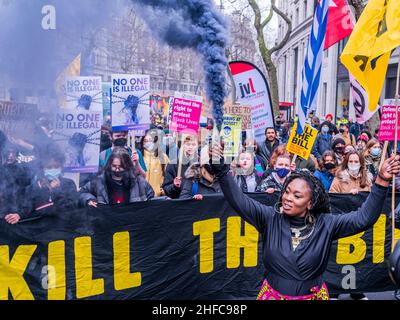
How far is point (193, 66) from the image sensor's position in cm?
464

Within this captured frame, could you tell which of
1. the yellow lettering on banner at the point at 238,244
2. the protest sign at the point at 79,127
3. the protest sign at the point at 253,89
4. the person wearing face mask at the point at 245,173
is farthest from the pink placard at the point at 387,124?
the protest sign at the point at 79,127

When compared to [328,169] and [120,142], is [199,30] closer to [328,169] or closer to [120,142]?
[120,142]

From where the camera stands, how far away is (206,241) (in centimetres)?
503

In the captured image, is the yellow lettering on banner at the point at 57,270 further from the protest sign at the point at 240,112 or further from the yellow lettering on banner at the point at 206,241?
the protest sign at the point at 240,112

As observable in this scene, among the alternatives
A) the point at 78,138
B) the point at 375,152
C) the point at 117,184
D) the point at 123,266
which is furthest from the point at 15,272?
the point at 375,152

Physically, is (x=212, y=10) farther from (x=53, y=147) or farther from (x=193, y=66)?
(x=53, y=147)

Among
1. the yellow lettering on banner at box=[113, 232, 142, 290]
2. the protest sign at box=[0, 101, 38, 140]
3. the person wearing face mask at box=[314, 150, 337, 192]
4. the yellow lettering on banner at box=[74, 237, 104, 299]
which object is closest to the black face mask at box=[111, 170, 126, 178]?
the yellow lettering on banner at box=[113, 232, 142, 290]

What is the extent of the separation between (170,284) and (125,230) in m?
0.68

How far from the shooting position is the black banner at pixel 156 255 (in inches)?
175

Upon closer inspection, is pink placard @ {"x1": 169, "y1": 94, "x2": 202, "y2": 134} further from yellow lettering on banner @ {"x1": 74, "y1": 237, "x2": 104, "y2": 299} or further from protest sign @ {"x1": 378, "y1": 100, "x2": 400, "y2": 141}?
protest sign @ {"x1": 378, "y1": 100, "x2": 400, "y2": 141}

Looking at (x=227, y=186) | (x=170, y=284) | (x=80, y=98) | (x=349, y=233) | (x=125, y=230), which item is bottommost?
(x=170, y=284)

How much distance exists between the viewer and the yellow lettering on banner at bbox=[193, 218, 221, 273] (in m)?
5.02
